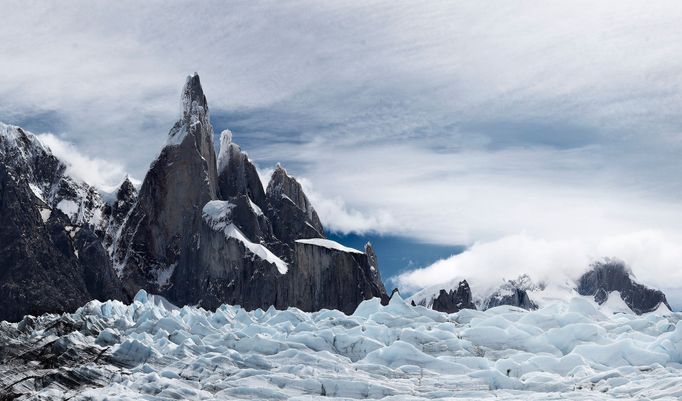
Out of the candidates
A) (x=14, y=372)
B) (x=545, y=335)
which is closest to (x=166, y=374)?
(x=14, y=372)

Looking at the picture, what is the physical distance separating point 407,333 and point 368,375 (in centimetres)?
1026

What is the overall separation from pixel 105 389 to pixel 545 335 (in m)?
44.6

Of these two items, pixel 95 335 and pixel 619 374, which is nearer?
pixel 619 374

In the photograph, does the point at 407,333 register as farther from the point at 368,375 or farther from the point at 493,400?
the point at 493,400

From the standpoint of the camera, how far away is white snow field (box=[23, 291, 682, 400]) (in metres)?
89.0

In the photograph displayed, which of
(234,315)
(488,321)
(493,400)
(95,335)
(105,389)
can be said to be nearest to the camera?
(493,400)

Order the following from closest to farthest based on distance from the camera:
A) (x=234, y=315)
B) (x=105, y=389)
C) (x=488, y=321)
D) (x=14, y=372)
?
(x=105, y=389)
(x=14, y=372)
(x=488, y=321)
(x=234, y=315)

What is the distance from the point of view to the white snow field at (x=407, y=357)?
292 feet

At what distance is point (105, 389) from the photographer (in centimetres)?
9188

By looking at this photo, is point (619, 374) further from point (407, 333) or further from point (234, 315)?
point (234, 315)

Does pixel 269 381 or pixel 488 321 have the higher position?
pixel 488 321

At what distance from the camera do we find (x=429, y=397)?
88125 mm

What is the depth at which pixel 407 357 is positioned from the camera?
97.5m

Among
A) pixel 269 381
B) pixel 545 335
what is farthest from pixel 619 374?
pixel 269 381
